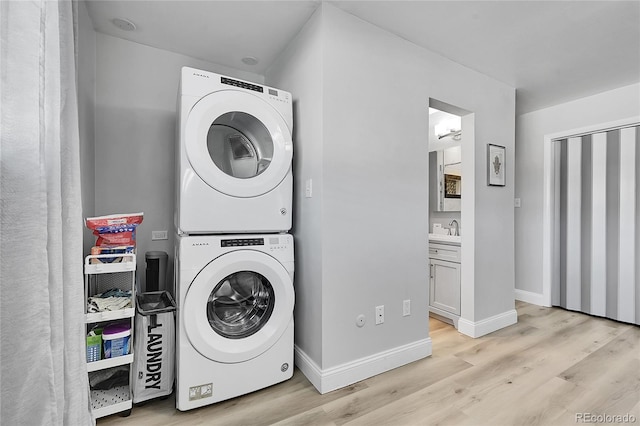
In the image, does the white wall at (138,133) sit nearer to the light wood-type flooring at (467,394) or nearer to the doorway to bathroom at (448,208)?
the light wood-type flooring at (467,394)

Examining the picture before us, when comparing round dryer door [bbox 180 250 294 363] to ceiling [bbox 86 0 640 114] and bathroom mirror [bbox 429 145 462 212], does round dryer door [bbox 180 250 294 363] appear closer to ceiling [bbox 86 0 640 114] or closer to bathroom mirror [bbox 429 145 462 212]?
ceiling [bbox 86 0 640 114]

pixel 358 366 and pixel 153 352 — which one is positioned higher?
pixel 153 352

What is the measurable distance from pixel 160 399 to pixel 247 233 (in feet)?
3.49

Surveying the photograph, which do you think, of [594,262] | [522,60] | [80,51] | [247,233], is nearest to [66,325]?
[247,233]

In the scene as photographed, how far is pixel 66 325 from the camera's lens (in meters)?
0.94

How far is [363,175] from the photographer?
203cm

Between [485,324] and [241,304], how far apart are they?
2155 mm

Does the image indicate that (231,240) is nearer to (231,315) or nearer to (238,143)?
(231,315)

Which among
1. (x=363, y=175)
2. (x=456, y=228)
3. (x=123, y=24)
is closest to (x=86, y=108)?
(x=123, y=24)

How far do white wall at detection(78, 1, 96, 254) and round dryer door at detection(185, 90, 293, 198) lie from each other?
73 cm

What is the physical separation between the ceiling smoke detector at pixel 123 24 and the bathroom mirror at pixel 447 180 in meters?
3.26

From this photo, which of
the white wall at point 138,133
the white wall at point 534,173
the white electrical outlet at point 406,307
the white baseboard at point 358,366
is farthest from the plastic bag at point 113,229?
the white wall at point 534,173

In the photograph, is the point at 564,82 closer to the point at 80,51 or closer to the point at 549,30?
the point at 549,30

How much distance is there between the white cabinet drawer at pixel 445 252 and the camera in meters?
2.91
